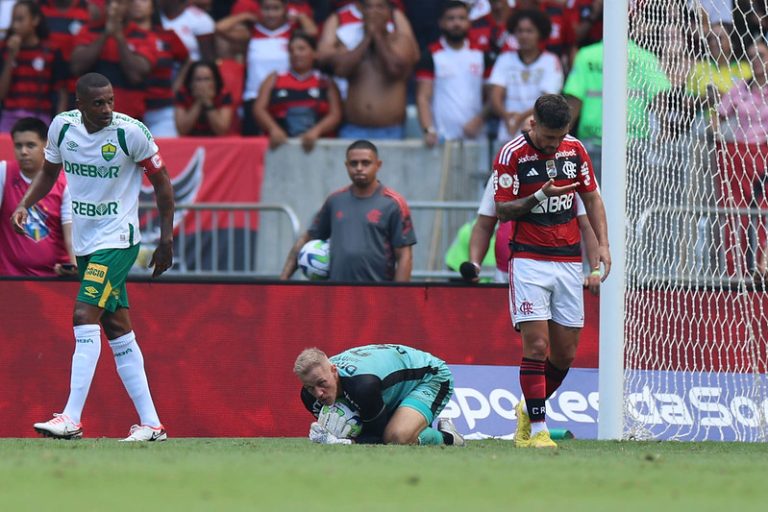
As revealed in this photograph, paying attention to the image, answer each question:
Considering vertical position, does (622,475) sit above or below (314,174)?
below

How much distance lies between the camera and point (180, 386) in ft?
36.3

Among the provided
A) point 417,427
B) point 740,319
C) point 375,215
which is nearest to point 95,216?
point 417,427

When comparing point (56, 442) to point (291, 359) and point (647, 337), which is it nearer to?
point (291, 359)

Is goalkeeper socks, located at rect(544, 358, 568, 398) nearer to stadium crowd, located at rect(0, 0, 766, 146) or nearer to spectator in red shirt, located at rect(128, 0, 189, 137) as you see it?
stadium crowd, located at rect(0, 0, 766, 146)

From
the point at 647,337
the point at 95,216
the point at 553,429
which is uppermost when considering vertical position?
the point at 95,216

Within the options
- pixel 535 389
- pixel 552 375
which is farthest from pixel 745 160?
pixel 535 389

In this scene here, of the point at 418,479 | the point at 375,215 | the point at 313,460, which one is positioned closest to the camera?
the point at 418,479

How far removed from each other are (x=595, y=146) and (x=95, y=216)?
6.32 metres

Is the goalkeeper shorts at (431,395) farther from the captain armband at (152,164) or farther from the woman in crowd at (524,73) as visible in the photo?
the woman in crowd at (524,73)

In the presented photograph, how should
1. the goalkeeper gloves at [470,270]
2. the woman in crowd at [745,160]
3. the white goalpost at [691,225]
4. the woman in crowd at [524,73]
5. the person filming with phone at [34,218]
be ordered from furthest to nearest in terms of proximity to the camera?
the woman in crowd at [524,73]
the woman in crowd at [745,160]
the person filming with phone at [34,218]
the white goalpost at [691,225]
the goalkeeper gloves at [470,270]

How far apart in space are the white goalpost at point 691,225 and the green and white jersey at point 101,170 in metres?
3.29

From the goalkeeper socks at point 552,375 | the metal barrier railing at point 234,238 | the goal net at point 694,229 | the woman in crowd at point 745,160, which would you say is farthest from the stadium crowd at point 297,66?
the goalkeeper socks at point 552,375

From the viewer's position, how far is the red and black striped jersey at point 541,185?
29.0 feet

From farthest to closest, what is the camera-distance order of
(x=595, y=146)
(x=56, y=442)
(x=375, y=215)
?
(x=595, y=146), (x=375, y=215), (x=56, y=442)
